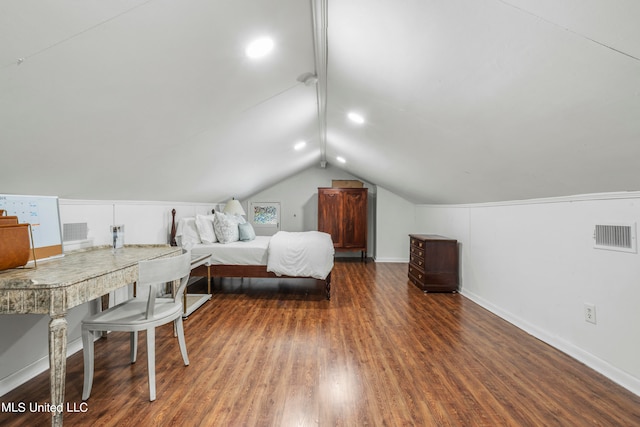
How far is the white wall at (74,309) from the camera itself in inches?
70.9

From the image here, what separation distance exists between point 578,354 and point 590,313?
1.15ft

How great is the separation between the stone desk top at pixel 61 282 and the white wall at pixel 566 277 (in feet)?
10.8

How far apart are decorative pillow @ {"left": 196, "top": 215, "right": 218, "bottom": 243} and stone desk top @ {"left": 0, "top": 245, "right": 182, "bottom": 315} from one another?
2004mm

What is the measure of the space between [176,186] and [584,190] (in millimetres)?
3952

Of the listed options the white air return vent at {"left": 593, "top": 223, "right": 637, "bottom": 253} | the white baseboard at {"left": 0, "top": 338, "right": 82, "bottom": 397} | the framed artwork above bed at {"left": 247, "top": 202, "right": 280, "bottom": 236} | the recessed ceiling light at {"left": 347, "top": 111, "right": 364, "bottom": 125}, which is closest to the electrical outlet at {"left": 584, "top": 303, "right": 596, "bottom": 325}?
the white air return vent at {"left": 593, "top": 223, "right": 637, "bottom": 253}

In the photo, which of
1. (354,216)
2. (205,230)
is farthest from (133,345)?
(354,216)

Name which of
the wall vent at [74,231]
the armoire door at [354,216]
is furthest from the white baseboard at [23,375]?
→ the armoire door at [354,216]

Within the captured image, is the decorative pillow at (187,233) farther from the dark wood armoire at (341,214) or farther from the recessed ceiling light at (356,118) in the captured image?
the dark wood armoire at (341,214)

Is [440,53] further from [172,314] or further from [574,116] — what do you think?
[172,314]

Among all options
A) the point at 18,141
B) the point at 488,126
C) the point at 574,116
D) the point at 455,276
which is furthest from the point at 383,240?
the point at 18,141

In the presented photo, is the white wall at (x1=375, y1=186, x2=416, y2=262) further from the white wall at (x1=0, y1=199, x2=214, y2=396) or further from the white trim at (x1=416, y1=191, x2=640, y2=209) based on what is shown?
the white wall at (x1=0, y1=199, x2=214, y2=396)

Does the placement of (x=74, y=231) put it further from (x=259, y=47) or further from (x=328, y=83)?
(x=328, y=83)

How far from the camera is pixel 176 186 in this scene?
3475 millimetres

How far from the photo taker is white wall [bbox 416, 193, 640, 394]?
1930 millimetres
